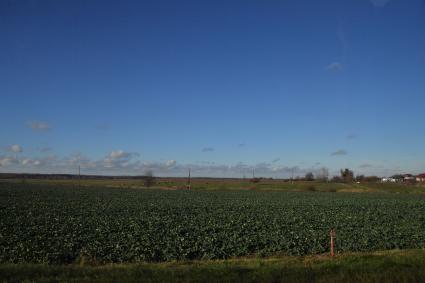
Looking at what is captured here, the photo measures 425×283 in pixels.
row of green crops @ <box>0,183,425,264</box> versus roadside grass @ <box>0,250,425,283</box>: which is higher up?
roadside grass @ <box>0,250,425,283</box>

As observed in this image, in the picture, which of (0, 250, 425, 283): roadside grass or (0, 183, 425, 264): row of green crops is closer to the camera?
(0, 250, 425, 283): roadside grass

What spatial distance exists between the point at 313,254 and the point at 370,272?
286 inches

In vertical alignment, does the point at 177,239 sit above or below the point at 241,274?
below

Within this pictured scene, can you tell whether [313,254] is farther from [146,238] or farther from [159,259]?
[146,238]

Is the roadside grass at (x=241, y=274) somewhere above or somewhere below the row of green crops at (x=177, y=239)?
above

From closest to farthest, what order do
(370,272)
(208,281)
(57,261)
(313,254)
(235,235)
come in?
(208,281), (370,272), (57,261), (313,254), (235,235)

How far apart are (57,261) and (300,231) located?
14.4m

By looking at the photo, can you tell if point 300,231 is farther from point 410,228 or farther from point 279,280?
point 279,280

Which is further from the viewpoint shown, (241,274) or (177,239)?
(177,239)

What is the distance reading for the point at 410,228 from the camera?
1126 inches

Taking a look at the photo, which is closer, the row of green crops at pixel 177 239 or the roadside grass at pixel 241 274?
the roadside grass at pixel 241 274

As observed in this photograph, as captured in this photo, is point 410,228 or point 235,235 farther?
point 410,228

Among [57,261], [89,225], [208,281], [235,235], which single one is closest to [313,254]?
[235,235]

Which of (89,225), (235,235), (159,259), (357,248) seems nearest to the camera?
(159,259)
